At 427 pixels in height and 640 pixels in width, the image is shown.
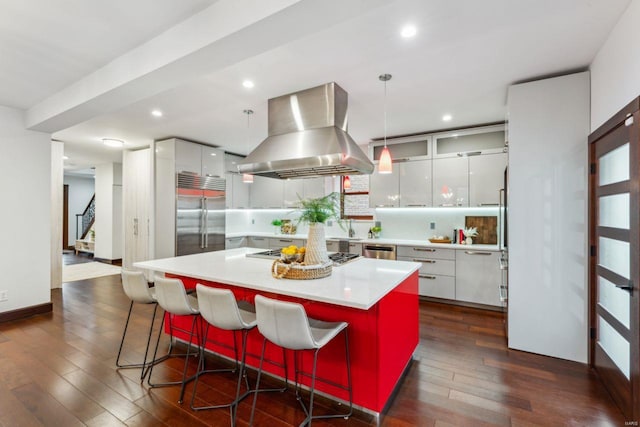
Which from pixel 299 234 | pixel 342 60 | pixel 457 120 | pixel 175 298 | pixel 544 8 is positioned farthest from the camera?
pixel 299 234

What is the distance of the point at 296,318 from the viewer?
5.62ft

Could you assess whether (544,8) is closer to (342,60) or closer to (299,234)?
(342,60)

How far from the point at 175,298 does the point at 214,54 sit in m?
1.82

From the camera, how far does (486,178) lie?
4.35 meters

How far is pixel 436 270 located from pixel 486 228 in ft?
3.39

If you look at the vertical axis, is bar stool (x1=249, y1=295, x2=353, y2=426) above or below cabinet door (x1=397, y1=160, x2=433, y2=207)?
below

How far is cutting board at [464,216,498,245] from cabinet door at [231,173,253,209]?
15.1 feet

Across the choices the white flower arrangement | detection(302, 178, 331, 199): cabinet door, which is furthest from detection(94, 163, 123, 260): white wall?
the white flower arrangement

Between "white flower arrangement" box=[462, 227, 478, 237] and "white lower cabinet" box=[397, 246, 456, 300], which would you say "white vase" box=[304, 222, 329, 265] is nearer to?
"white lower cabinet" box=[397, 246, 456, 300]

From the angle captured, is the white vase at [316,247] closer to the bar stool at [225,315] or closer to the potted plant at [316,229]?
the potted plant at [316,229]

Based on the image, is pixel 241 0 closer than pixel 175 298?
Yes

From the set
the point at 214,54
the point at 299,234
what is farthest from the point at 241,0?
the point at 299,234

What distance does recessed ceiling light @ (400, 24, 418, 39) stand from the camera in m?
2.12

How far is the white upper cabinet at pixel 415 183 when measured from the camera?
15.7ft
